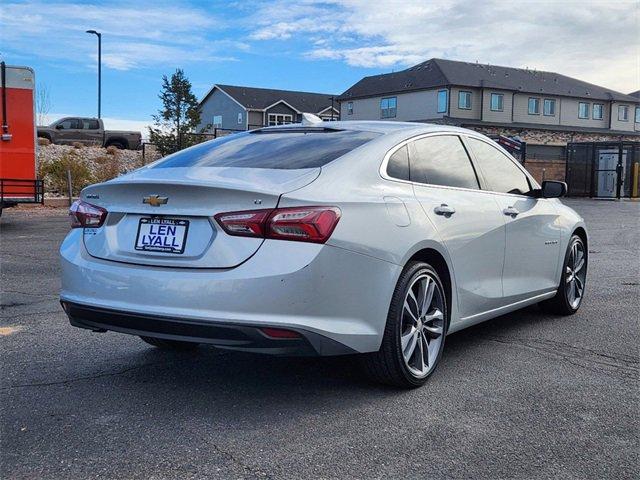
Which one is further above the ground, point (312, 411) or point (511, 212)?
point (511, 212)

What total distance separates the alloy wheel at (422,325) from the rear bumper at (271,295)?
0.33 metres

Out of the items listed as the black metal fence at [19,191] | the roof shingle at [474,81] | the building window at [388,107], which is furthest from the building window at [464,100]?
the black metal fence at [19,191]

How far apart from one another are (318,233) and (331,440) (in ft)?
3.31

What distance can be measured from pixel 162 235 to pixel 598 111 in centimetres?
6434

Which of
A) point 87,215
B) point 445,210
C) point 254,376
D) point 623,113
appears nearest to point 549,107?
point 623,113

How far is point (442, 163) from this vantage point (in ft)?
15.9

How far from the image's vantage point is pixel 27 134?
14.3 m

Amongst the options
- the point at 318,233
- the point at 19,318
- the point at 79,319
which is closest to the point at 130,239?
the point at 79,319

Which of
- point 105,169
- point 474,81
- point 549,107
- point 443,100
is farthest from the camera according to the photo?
point 549,107

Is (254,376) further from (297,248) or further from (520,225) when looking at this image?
(520,225)

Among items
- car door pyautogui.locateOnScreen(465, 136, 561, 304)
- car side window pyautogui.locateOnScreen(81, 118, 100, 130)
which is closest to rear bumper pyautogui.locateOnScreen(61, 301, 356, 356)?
car door pyautogui.locateOnScreen(465, 136, 561, 304)

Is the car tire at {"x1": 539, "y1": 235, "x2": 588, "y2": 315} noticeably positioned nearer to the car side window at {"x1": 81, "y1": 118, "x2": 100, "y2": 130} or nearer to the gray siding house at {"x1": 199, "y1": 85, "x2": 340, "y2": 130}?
the car side window at {"x1": 81, "y1": 118, "x2": 100, "y2": 130}

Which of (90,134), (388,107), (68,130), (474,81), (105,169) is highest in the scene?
(474,81)

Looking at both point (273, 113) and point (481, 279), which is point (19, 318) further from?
point (273, 113)
